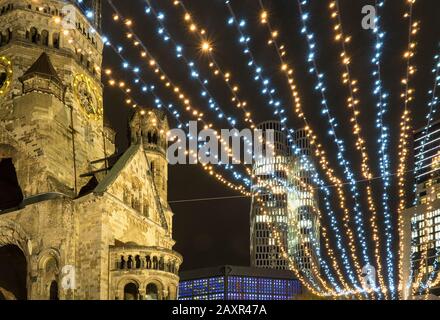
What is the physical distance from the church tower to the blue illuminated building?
94033 mm

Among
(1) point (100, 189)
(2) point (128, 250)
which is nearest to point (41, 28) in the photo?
(1) point (100, 189)

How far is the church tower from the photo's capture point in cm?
4153

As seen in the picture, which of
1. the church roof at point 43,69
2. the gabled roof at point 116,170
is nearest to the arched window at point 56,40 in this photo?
the church roof at point 43,69

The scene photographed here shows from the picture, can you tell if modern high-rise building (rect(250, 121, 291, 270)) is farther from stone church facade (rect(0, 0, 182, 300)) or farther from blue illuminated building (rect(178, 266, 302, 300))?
stone church facade (rect(0, 0, 182, 300))

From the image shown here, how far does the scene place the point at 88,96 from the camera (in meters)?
49.0

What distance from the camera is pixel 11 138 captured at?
42094 mm

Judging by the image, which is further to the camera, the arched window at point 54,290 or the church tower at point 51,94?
the church tower at point 51,94

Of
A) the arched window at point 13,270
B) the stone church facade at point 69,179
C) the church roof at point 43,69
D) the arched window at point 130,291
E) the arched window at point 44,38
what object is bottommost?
the arched window at point 130,291

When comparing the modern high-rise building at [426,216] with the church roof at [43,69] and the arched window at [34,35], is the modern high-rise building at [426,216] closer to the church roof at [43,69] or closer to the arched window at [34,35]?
the arched window at [34,35]

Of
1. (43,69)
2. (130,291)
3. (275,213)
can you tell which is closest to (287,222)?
(275,213)

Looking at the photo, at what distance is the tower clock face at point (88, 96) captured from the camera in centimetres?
4775
